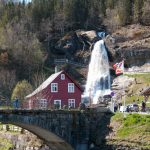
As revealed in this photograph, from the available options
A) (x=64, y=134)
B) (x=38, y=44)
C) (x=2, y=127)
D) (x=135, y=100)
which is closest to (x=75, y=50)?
(x=38, y=44)

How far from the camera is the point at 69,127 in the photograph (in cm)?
6247

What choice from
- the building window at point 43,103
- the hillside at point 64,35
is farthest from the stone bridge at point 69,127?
the hillside at point 64,35

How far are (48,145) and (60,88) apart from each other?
50.1ft

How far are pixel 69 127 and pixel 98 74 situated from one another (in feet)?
166

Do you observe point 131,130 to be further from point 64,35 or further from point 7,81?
point 64,35

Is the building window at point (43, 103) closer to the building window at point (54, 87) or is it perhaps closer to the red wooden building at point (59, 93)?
the red wooden building at point (59, 93)

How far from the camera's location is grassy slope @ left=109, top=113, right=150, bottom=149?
57562mm

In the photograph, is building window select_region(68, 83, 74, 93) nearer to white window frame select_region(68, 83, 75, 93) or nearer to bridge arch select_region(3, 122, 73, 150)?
white window frame select_region(68, 83, 75, 93)

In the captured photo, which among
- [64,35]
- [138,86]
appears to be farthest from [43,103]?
[64,35]

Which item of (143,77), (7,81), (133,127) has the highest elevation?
(7,81)

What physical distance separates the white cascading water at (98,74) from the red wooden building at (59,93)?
58.2 ft

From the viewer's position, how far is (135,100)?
283 feet

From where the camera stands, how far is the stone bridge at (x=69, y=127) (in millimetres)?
59562

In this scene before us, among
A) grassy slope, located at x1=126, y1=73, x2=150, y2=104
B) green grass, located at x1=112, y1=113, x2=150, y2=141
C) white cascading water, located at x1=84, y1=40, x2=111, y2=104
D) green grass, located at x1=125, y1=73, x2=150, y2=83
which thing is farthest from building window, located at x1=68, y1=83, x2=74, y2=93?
green grass, located at x1=125, y1=73, x2=150, y2=83
